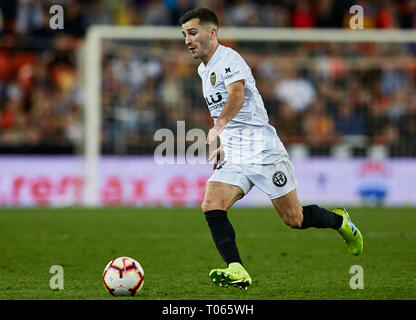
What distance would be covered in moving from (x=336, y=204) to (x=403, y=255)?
724cm

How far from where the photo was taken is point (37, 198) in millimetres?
16484

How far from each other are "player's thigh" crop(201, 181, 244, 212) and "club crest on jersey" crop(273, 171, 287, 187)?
31 cm

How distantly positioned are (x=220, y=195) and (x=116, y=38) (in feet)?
35.8

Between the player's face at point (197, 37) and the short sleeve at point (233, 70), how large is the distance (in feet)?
0.68

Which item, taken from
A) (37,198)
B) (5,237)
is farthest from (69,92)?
(5,237)

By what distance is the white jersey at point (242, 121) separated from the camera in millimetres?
7160

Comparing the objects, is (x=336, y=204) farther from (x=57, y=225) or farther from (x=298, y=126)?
(x=57, y=225)

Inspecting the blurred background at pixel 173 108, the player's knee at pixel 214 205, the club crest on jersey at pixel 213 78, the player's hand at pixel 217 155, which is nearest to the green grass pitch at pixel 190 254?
the player's knee at pixel 214 205
